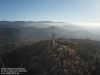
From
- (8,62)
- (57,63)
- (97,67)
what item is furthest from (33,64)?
(97,67)

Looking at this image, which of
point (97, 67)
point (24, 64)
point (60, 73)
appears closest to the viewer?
point (60, 73)

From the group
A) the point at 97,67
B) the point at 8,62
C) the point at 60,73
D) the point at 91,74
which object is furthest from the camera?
the point at 8,62

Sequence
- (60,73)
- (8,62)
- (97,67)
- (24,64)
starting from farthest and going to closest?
(8,62)
(24,64)
(97,67)
(60,73)

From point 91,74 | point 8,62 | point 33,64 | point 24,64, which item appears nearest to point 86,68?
point 91,74

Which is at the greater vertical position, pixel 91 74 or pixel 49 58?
pixel 49 58

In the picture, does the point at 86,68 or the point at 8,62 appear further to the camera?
the point at 8,62

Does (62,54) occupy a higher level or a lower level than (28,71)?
higher

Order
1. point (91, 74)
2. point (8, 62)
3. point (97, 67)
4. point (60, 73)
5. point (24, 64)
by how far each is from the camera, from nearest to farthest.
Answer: point (60, 73), point (91, 74), point (97, 67), point (24, 64), point (8, 62)

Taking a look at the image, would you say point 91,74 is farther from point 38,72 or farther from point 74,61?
point 38,72

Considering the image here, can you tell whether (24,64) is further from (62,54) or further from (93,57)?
(93,57)

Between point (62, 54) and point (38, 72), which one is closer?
→ point (38, 72)
